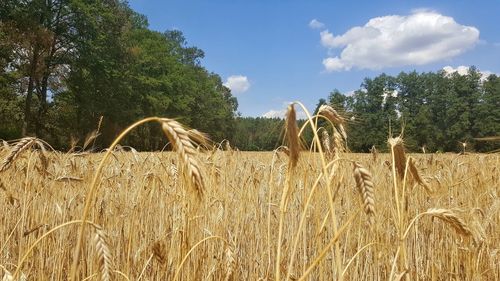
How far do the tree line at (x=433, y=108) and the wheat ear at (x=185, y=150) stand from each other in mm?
49827

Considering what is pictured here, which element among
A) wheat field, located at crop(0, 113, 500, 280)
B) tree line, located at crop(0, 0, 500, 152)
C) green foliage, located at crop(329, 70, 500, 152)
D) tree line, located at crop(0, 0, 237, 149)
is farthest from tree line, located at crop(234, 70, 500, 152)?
wheat field, located at crop(0, 113, 500, 280)

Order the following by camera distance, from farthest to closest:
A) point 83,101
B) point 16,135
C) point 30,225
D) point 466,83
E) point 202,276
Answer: point 466,83 → point 83,101 → point 16,135 → point 30,225 → point 202,276

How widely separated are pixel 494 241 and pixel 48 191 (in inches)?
138

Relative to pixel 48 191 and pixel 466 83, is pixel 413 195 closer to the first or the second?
pixel 48 191

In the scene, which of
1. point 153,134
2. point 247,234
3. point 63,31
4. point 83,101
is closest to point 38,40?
point 63,31

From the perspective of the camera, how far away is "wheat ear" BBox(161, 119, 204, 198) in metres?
0.97

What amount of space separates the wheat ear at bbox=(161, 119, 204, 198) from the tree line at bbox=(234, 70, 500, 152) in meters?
49.8

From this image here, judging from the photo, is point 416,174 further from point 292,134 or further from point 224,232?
point 224,232

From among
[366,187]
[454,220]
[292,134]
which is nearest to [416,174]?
[454,220]

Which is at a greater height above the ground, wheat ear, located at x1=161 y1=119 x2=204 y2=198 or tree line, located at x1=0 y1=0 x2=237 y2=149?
tree line, located at x1=0 y1=0 x2=237 y2=149

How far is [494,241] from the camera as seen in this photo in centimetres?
319

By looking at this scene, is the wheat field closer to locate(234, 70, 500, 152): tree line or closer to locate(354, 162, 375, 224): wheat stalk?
locate(354, 162, 375, 224): wheat stalk

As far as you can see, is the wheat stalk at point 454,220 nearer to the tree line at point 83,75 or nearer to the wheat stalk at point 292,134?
the wheat stalk at point 292,134

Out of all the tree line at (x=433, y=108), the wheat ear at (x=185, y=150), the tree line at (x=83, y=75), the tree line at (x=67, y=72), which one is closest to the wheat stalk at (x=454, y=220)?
the wheat ear at (x=185, y=150)
